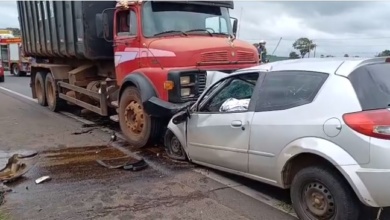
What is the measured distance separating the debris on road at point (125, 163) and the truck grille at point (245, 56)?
2562 millimetres

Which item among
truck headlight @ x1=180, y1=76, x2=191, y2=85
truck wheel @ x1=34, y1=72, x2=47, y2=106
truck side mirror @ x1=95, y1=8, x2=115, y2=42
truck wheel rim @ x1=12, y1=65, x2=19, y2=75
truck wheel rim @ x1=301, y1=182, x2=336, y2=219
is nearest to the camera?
truck wheel rim @ x1=301, y1=182, x2=336, y2=219

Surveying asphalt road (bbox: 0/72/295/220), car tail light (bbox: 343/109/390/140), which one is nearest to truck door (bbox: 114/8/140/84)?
asphalt road (bbox: 0/72/295/220)

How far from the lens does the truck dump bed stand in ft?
28.0

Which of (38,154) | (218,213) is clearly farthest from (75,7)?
(218,213)

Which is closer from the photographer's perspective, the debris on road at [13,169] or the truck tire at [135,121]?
the debris on road at [13,169]

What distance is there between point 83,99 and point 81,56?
1214 mm

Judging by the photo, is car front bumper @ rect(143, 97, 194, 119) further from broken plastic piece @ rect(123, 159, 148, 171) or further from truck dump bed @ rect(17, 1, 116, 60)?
Answer: truck dump bed @ rect(17, 1, 116, 60)

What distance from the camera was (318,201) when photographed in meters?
3.59

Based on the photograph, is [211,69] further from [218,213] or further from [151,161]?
[218,213]

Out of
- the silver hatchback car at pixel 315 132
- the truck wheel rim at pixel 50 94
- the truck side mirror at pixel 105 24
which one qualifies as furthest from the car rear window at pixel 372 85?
the truck wheel rim at pixel 50 94

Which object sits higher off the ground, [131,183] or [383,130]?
[383,130]

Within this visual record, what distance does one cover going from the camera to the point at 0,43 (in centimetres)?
2906

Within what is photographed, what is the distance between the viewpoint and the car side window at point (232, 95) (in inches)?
180

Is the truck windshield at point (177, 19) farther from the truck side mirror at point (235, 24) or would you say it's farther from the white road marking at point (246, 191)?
the white road marking at point (246, 191)
